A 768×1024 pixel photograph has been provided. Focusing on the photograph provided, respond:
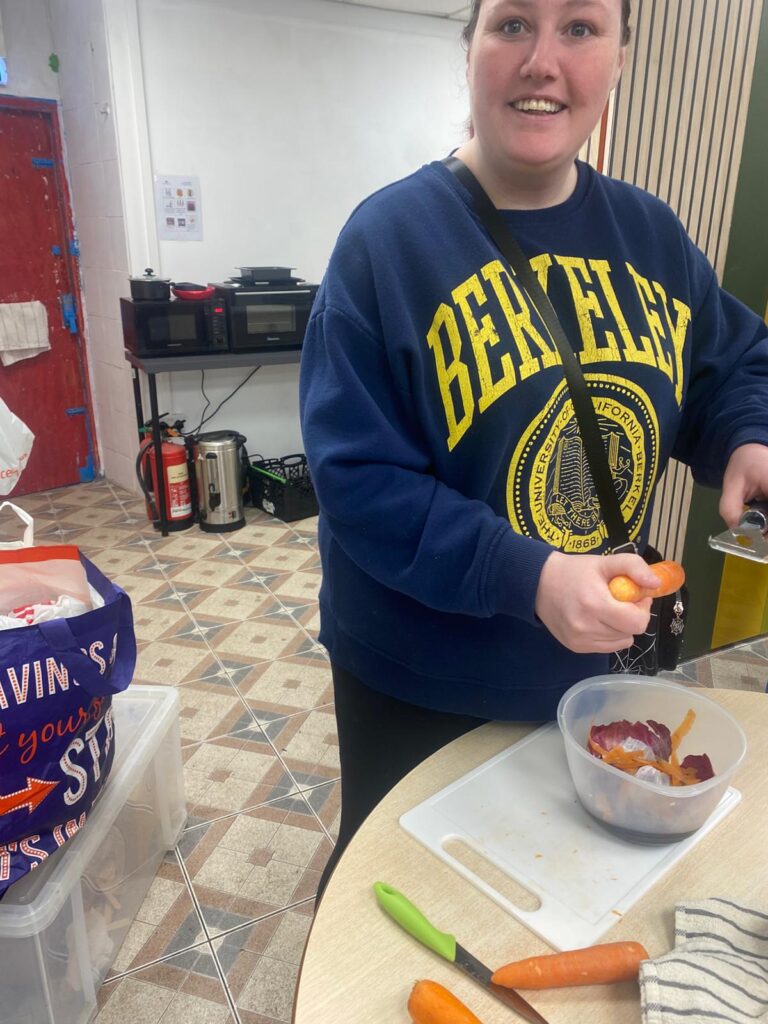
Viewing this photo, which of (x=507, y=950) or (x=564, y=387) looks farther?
(x=564, y=387)

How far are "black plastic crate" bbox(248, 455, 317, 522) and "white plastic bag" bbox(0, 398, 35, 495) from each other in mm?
1365

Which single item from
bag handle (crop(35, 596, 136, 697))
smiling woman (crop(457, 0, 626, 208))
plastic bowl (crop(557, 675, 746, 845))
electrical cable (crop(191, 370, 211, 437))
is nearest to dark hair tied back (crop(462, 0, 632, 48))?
smiling woman (crop(457, 0, 626, 208))

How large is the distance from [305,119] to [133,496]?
2114mm

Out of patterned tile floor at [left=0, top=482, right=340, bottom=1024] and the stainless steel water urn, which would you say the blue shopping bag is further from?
the stainless steel water urn

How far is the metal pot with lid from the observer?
3.25 metres

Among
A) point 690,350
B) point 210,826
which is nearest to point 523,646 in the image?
point 690,350

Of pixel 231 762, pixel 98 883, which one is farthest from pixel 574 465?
pixel 231 762

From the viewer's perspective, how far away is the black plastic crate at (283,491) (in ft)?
12.2

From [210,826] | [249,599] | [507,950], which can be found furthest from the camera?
[249,599]

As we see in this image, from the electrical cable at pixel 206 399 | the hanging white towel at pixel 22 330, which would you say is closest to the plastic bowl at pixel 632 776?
the electrical cable at pixel 206 399

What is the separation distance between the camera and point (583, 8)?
0.77 meters

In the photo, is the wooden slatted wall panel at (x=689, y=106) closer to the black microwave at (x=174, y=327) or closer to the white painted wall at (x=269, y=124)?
the white painted wall at (x=269, y=124)

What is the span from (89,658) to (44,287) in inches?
131

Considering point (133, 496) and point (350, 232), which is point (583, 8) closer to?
point (350, 232)
